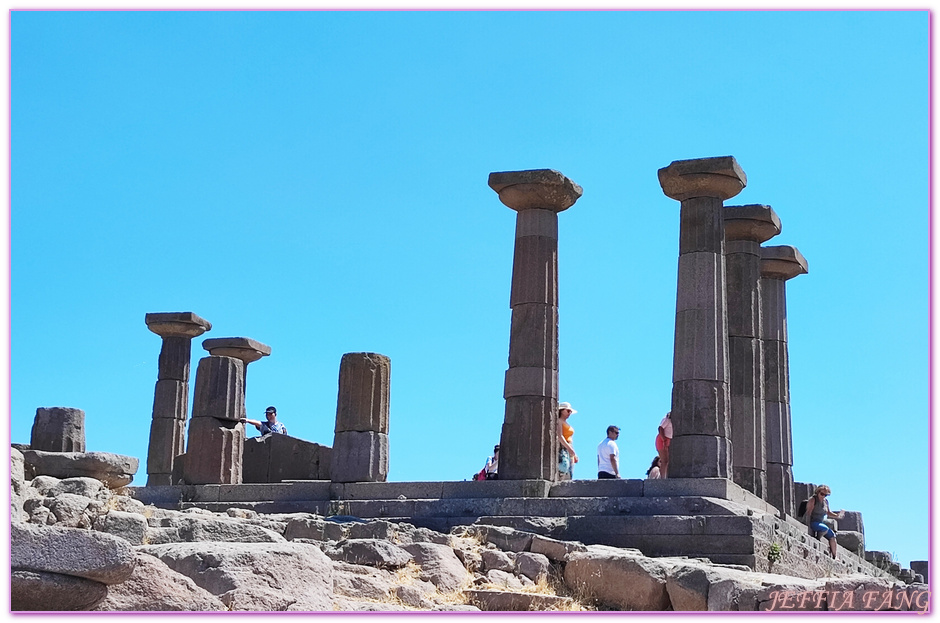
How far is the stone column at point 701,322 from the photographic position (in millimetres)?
21000

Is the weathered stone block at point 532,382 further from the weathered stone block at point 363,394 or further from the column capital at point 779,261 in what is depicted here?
the column capital at point 779,261

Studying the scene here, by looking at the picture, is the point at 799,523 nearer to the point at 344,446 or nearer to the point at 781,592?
the point at 344,446

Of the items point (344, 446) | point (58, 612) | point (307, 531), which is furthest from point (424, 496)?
point (58, 612)

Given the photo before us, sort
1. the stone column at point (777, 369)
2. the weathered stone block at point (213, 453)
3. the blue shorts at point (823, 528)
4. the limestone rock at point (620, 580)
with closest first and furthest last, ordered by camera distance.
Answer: the limestone rock at point (620, 580)
the weathered stone block at point (213, 453)
the blue shorts at point (823, 528)
the stone column at point (777, 369)

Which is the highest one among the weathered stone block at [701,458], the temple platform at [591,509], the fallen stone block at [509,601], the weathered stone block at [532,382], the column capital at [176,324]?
the column capital at [176,324]

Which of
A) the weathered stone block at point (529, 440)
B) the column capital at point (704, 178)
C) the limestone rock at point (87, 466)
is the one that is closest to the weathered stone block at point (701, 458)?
the weathered stone block at point (529, 440)

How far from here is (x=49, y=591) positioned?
9.49 metres

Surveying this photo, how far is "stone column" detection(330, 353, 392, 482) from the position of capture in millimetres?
22312

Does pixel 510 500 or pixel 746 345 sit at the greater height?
pixel 746 345

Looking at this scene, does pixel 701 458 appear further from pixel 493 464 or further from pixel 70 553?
pixel 70 553

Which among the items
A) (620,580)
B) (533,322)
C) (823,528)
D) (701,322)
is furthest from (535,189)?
(620,580)

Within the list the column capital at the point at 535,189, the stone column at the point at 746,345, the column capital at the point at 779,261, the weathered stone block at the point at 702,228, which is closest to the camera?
the weathered stone block at the point at 702,228

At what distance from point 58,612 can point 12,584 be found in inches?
16.0

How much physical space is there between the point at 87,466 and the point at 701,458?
8.88 metres
